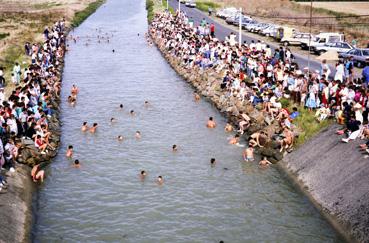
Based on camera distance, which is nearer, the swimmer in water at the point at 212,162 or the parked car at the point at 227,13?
the swimmer in water at the point at 212,162

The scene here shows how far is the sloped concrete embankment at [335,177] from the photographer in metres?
20.3

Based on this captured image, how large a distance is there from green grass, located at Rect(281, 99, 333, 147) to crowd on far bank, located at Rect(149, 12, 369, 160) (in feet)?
0.92

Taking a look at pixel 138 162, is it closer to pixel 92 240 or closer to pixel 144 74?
pixel 92 240

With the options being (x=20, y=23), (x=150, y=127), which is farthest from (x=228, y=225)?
(x=20, y=23)

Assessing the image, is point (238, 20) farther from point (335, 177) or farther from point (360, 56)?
point (335, 177)

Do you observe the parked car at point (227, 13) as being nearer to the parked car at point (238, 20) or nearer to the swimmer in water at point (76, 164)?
the parked car at point (238, 20)

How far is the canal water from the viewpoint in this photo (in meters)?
21.4

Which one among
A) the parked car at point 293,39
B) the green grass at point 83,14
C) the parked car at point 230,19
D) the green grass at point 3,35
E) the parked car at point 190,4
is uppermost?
the parked car at point 293,39

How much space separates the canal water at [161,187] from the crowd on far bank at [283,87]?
266 centimetres

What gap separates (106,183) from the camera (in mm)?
26234

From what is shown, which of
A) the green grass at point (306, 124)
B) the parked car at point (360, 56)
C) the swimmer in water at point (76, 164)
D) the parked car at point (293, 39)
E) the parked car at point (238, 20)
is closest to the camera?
the green grass at point (306, 124)

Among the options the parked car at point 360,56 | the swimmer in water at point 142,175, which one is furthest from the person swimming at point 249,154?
the parked car at point 360,56

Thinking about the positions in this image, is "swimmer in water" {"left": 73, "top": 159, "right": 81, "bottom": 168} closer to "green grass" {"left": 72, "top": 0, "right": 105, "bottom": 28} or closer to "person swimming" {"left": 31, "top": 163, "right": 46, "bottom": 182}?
"person swimming" {"left": 31, "top": 163, "right": 46, "bottom": 182}

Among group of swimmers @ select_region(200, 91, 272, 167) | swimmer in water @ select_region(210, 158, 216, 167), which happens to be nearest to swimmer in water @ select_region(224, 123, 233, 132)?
group of swimmers @ select_region(200, 91, 272, 167)
